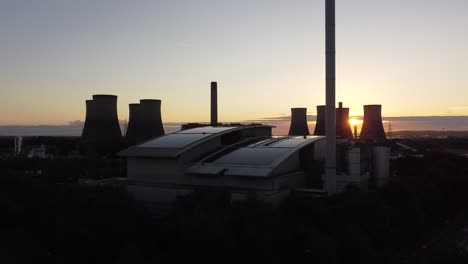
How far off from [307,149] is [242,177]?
423 cm

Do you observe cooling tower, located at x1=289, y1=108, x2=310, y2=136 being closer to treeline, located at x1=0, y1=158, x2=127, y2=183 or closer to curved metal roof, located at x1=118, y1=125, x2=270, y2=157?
treeline, located at x1=0, y1=158, x2=127, y2=183

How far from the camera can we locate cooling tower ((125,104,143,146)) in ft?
113

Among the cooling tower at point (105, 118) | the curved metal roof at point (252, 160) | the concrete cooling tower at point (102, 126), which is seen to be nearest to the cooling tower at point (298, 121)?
the concrete cooling tower at point (102, 126)

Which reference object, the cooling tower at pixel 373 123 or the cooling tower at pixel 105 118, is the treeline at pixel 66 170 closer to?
the cooling tower at pixel 105 118

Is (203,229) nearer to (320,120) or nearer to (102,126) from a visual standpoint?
(102,126)

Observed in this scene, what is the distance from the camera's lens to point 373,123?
38062mm

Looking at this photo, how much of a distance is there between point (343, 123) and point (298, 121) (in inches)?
155

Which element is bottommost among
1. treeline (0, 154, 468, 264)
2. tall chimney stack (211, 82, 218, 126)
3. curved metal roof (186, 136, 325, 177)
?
treeline (0, 154, 468, 264)

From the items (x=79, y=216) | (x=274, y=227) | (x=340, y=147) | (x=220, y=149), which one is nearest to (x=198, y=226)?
(x=274, y=227)

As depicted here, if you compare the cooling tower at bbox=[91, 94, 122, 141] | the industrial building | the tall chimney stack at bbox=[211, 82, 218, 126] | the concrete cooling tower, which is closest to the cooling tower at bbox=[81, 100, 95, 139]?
the concrete cooling tower

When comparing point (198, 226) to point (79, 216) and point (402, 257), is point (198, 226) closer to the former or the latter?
point (79, 216)

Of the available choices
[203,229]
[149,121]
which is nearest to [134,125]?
[149,121]

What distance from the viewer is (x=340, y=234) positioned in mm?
12938

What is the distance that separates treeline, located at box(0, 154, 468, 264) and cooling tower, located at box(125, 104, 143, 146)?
17.6 m
